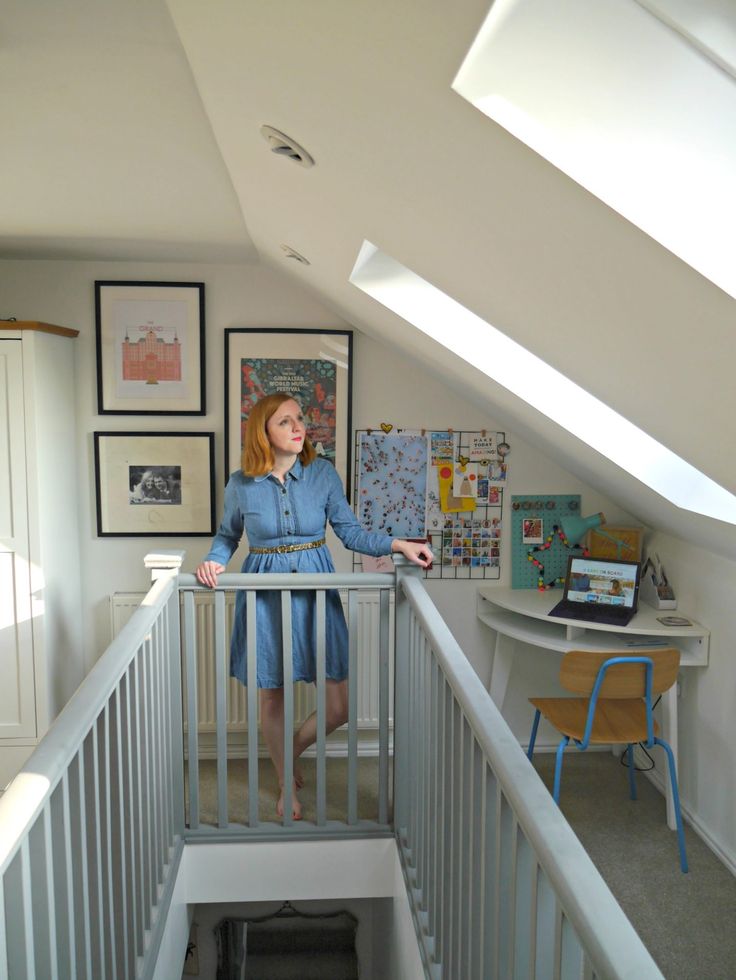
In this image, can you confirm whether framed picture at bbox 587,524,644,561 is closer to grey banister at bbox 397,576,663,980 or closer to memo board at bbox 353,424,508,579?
memo board at bbox 353,424,508,579

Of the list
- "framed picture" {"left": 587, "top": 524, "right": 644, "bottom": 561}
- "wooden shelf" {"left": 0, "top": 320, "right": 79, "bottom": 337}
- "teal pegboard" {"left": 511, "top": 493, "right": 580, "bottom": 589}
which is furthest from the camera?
"teal pegboard" {"left": 511, "top": 493, "right": 580, "bottom": 589}

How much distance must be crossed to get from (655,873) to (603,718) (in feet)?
1.70

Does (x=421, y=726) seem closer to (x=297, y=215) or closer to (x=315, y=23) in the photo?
(x=297, y=215)

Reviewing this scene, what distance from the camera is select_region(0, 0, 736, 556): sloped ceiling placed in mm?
980

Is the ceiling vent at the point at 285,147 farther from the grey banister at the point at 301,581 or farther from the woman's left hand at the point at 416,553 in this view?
the grey banister at the point at 301,581

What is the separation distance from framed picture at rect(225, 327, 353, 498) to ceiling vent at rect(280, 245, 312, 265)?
0.74m

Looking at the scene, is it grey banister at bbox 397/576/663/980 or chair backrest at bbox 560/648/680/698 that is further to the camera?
chair backrest at bbox 560/648/680/698

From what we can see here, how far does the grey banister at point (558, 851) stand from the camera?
2.73 feet

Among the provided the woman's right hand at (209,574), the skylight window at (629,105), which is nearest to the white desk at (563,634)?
the woman's right hand at (209,574)

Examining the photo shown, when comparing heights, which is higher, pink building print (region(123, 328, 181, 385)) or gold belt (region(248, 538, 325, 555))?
pink building print (region(123, 328, 181, 385))

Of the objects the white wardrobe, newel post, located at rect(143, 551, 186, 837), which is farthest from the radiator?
newel post, located at rect(143, 551, 186, 837)

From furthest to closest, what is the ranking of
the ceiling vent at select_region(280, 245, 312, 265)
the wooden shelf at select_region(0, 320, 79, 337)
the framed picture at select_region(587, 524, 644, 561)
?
the framed picture at select_region(587, 524, 644, 561) → the wooden shelf at select_region(0, 320, 79, 337) → the ceiling vent at select_region(280, 245, 312, 265)

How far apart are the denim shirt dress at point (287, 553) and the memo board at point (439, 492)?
88 centimetres

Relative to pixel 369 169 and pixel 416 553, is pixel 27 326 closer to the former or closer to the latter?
pixel 416 553
